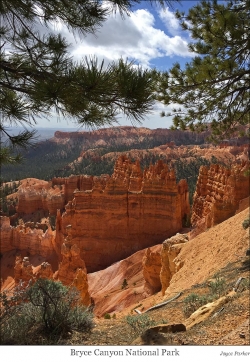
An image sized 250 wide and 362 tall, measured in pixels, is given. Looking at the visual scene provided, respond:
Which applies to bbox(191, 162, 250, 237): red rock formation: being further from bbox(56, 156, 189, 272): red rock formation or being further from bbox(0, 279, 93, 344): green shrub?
bbox(0, 279, 93, 344): green shrub

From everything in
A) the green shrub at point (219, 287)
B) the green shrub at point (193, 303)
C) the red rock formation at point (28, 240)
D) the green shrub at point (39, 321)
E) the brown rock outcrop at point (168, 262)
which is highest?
the green shrub at point (39, 321)

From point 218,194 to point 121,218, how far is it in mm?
8229

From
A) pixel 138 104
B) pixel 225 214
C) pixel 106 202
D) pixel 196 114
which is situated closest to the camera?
pixel 138 104

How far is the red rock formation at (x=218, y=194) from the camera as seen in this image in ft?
55.4

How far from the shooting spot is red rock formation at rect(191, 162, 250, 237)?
16875 mm

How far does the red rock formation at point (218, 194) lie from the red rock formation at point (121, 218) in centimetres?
206

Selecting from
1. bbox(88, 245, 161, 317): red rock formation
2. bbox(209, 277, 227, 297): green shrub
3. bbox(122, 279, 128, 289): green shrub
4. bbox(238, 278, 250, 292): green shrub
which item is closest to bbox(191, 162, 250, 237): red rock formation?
bbox(88, 245, 161, 317): red rock formation

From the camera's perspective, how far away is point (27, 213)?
4538 centimetres

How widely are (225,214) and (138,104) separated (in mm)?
14300

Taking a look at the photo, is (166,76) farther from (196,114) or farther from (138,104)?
(138,104)

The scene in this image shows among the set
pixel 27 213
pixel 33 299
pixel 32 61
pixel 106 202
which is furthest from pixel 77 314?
pixel 27 213

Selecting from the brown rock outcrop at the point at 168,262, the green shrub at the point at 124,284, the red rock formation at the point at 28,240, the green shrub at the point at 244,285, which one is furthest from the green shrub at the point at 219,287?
the red rock formation at the point at 28,240

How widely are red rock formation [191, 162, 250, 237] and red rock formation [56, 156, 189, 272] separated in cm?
206

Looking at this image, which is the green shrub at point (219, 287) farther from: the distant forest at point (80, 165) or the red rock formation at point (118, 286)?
the distant forest at point (80, 165)
